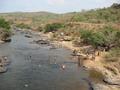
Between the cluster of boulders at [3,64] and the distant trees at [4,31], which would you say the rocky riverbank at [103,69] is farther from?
the distant trees at [4,31]

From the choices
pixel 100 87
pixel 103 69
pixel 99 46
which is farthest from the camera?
pixel 99 46

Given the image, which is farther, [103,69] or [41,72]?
[103,69]

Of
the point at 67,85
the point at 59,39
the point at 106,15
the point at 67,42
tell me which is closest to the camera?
the point at 67,85

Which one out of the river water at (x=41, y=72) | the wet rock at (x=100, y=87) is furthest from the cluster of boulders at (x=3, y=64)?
the wet rock at (x=100, y=87)

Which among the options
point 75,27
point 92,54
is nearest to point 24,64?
point 92,54

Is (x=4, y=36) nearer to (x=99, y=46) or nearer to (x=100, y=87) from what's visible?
(x=99, y=46)

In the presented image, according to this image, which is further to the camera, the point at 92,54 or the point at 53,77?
the point at 92,54

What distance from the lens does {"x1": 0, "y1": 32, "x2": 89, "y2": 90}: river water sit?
47.9 meters

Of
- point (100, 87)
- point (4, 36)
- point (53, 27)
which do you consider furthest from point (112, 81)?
point (53, 27)

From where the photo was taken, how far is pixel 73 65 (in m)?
65.4

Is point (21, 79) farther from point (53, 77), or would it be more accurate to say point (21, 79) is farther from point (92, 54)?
point (92, 54)

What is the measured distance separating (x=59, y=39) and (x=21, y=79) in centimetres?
6158

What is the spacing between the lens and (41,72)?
189ft

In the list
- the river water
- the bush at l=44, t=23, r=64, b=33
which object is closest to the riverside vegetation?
the bush at l=44, t=23, r=64, b=33
